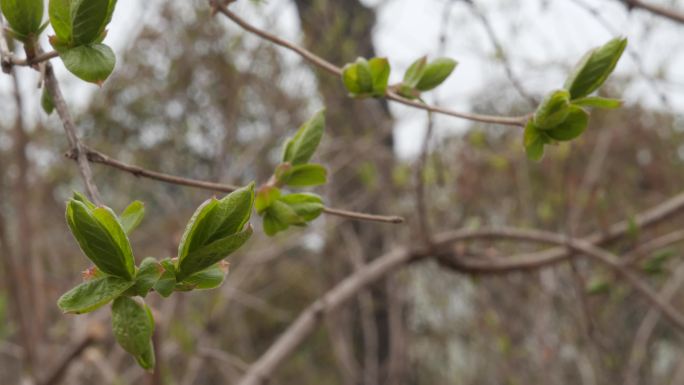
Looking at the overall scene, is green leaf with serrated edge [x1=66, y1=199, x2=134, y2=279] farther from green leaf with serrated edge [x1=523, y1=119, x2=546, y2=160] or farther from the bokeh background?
the bokeh background

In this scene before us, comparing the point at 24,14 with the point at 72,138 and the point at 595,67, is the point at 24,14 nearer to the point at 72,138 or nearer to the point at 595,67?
the point at 72,138

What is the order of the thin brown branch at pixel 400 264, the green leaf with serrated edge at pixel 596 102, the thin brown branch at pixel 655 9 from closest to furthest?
the green leaf with serrated edge at pixel 596 102
the thin brown branch at pixel 655 9
the thin brown branch at pixel 400 264

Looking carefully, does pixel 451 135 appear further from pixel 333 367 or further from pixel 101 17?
pixel 101 17

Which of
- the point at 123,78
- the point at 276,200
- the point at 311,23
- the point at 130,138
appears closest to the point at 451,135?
the point at 311,23

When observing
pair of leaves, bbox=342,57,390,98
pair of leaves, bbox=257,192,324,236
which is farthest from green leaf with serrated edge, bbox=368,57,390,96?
pair of leaves, bbox=257,192,324,236

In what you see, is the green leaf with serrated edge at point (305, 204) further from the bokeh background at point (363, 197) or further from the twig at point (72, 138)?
the bokeh background at point (363, 197)

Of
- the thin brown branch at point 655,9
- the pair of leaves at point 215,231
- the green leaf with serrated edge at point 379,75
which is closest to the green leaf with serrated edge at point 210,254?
the pair of leaves at point 215,231
